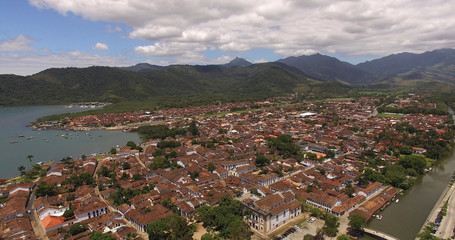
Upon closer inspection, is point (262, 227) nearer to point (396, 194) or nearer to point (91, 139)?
point (396, 194)

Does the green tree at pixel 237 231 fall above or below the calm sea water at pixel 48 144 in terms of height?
above

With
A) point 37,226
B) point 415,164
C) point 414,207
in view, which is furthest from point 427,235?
point 37,226

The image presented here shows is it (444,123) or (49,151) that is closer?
(49,151)

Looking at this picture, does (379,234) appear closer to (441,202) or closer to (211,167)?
(441,202)

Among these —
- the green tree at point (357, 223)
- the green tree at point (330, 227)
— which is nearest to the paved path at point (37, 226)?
the green tree at point (330, 227)

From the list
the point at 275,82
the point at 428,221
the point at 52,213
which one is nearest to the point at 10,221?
the point at 52,213

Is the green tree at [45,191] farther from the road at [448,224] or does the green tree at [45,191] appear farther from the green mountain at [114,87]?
the green mountain at [114,87]
